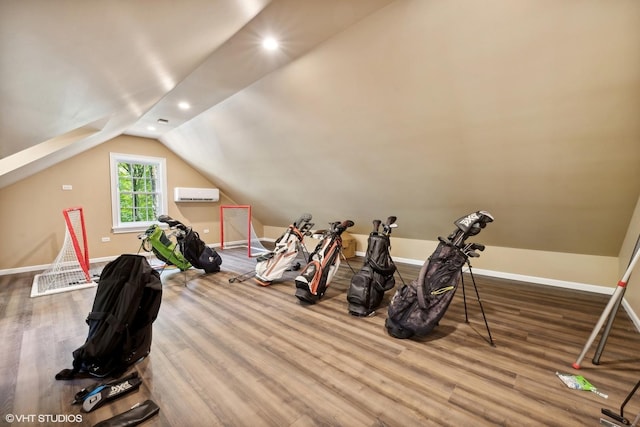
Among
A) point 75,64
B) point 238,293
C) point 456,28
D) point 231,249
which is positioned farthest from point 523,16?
point 231,249

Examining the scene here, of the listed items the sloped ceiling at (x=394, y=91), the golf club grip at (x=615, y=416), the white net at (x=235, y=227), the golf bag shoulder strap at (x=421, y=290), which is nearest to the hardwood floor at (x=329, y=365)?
the golf club grip at (x=615, y=416)

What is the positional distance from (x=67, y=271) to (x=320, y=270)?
4416mm

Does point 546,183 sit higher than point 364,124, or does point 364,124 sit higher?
point 364,124

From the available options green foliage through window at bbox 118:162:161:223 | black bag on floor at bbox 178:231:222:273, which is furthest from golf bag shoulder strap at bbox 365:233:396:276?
green foliage through window at bbox 118:162:161:223

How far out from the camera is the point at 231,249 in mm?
6832

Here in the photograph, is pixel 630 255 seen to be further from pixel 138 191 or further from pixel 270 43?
pixel 138 191

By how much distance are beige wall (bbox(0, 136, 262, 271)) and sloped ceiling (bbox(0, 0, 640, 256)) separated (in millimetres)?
1836

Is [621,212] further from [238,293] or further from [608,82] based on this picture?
[238,293]

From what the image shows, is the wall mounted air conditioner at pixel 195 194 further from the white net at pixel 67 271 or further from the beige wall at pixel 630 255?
the beige wall at pixel 630 255

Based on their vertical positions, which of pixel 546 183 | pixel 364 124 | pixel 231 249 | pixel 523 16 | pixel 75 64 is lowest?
pixel 231 249

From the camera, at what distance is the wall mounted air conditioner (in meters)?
6.42

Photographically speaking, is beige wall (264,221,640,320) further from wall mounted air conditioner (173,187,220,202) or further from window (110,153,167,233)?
window (110,153,167,233)

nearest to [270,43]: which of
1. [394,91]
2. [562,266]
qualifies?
[394,91]

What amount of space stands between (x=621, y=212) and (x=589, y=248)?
824 mm
